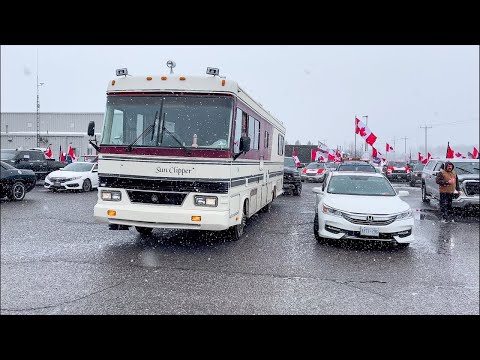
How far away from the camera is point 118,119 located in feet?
22.1

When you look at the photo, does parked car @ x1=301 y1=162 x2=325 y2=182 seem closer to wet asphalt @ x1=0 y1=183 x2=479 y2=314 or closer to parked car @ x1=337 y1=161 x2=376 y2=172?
parked car @ x1=337 y1=161 x2=376 y2=172

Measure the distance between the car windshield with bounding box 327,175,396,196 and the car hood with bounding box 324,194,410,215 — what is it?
0.96 feet

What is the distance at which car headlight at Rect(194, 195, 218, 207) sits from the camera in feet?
21.2

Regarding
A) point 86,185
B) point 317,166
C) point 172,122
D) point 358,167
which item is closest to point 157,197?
point 172,122

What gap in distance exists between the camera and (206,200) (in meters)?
6.47

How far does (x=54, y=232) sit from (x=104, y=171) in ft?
5.20

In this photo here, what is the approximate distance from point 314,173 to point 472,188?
25679mm

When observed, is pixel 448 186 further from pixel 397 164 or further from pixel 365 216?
pixel 397 164

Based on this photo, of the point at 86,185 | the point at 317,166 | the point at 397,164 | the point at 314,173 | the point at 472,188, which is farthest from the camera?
the point at 397,164

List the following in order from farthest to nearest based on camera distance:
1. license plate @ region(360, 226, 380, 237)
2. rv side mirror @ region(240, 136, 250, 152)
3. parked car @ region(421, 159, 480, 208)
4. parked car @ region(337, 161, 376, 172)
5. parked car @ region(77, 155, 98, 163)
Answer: parked car @ region(77, 155, 98, 163) < parked car @ region(337, 161, 376, 172) < license plate @ region(360, 226, 380, 237) < rv side mirror @ region(240, 136, 250, 152) < parked car @ region(421, 159, 480, 208)

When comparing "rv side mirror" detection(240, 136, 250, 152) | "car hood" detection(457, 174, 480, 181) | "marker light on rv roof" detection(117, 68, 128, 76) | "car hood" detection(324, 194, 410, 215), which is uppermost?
"marker light on rv roof" detection(117, 68, 128, 76)

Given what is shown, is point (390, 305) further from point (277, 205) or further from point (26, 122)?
point (277, 205)

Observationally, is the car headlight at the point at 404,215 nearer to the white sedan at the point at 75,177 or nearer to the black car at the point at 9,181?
the black car at the point at 9,181

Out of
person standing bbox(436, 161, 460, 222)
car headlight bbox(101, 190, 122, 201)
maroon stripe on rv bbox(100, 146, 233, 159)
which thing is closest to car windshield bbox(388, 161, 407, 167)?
maroon stripe on rv bbox(100, 146, 233, 159)
